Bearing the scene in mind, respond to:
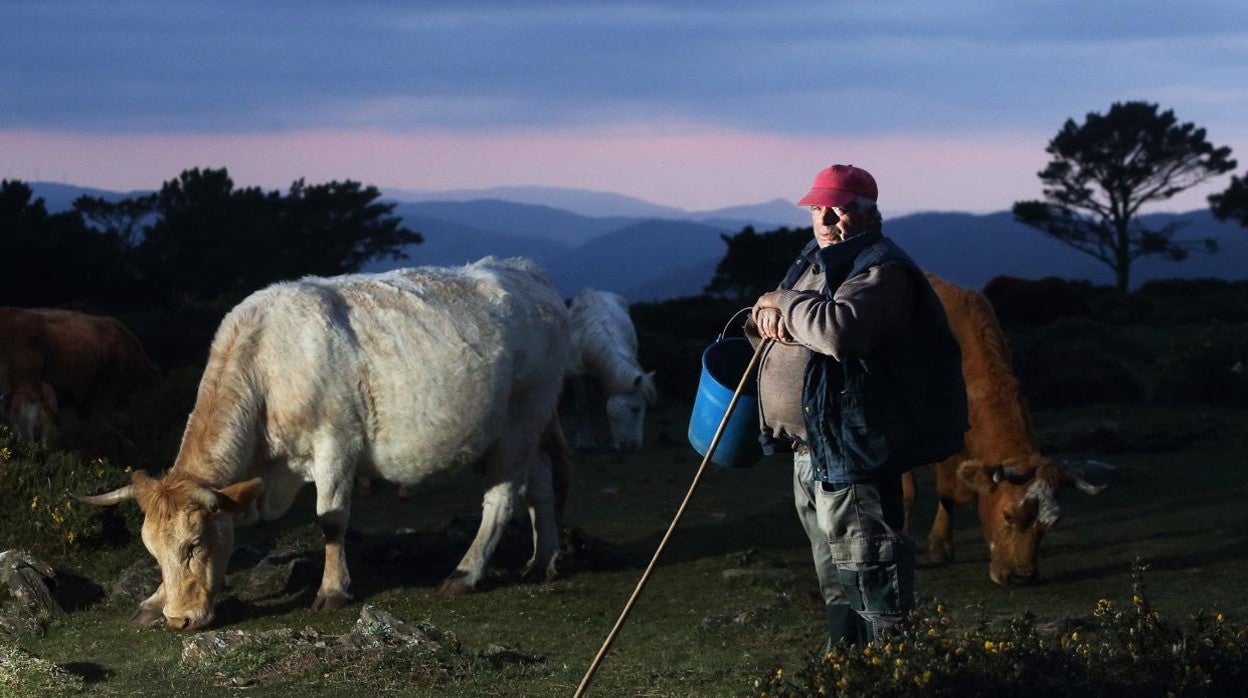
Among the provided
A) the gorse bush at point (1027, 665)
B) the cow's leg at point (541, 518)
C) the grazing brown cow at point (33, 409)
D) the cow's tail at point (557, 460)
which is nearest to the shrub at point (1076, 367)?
the cow's tail at point (557, 460)

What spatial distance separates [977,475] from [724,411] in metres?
4.12

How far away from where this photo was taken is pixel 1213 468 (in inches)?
578

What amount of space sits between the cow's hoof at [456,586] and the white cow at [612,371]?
7432 millimetres

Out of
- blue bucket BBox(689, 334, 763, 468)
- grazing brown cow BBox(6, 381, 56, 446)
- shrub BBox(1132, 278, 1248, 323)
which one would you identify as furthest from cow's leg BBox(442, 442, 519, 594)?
shrub BBox(1132, 278, 1248, 323)

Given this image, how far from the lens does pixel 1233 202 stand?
59.3m

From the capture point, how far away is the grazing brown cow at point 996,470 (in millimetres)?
9875

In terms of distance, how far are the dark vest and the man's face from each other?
6cm

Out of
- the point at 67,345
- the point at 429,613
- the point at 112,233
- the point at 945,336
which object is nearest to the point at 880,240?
the point at 945,336

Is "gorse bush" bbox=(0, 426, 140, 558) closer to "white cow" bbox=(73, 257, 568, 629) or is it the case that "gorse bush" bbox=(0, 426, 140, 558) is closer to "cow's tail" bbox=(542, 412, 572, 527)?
"white cow" bbox=(73, 257, 568, 629)

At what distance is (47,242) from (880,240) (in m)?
29.0

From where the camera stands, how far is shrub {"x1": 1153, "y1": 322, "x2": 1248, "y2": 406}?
19828mm

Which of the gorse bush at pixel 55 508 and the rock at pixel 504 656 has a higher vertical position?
the gorse bush at pixel 55 508

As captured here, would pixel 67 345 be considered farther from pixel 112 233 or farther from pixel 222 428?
pixel 112 233

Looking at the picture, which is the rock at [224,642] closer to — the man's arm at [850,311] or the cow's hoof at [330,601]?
the cow's hoof at [330,601]
